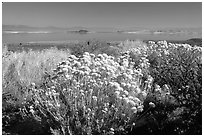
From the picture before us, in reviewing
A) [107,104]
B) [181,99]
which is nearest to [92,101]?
[107,104]

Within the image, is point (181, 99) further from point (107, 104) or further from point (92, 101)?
point (92, 101)

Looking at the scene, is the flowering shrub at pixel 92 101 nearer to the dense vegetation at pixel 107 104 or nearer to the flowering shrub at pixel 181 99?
the dense vegetation at pixel 107 104

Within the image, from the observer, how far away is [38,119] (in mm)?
4820

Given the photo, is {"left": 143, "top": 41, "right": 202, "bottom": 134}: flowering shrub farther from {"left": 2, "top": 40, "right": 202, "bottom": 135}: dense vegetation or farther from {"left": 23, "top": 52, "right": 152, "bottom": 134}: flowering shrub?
{"left": 23, "top": 52, "right": 152, "bottom": 134}: flowering shrub

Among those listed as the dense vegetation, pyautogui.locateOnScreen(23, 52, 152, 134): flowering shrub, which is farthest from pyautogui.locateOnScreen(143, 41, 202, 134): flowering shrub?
pyautogui.locateOnScreen(23, 52, 152, 134): flowering shrub

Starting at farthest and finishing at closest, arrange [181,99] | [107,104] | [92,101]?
1. [181,99]
2. [92,101]
3. [107,104]

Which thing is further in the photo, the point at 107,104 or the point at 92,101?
the point at 92,101

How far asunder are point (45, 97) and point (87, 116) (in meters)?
0.79

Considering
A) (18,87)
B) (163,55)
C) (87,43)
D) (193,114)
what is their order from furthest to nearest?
(87,43)
(163,55)
(18,87)
(193,114)

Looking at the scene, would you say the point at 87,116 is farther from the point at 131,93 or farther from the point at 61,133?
the point at 131,93

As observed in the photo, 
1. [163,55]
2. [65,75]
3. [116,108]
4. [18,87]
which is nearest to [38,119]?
[65,75]

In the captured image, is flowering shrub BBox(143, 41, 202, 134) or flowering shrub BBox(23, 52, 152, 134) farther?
flowering shrub BBox(143, 41, 202, 134)

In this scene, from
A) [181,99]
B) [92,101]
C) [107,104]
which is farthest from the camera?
[181,99]

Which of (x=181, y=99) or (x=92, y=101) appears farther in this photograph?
(x=181, y=99)
